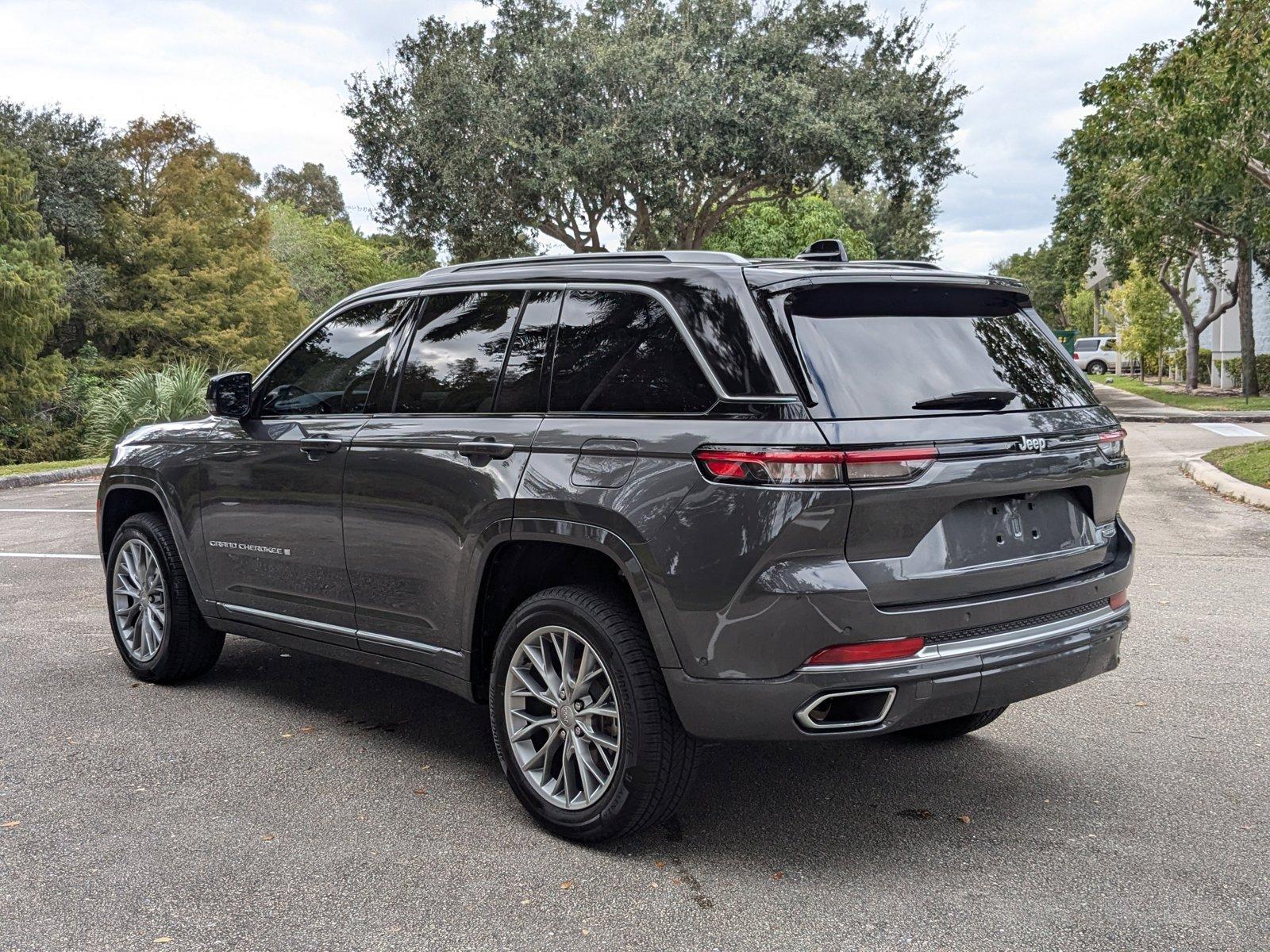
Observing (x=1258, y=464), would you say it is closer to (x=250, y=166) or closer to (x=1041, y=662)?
(x=1041, y=662)

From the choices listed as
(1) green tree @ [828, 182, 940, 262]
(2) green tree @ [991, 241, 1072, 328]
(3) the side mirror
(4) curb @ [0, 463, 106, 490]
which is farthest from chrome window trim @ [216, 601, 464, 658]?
(2) green tree @ [991, 241, 1072, 328]

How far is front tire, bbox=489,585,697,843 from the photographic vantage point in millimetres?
3775

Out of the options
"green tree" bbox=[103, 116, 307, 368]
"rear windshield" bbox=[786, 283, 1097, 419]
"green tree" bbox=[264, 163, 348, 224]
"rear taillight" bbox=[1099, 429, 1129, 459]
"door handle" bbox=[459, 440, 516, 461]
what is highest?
"green tree" bbox=[264, 163, 348, 224]

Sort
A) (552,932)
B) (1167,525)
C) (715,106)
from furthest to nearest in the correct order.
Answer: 1. (715,106)
2. (1167,525)
3. (552,932)

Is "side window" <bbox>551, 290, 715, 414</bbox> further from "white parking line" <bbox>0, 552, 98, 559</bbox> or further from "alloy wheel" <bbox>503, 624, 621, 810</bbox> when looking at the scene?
"white parking line" <bbox>0, 552, 98, 559</bbox>

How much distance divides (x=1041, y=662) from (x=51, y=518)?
12849 millimetres

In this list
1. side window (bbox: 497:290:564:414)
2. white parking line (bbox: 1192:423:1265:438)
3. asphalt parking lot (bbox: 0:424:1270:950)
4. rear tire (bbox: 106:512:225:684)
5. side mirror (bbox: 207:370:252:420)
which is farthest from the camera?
white parking line (bbox: 1192:423:1265:438)

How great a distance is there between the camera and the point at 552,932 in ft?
11.0

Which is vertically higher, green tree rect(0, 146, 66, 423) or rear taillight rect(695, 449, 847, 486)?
green tree rect(0, 146, 66, 423)

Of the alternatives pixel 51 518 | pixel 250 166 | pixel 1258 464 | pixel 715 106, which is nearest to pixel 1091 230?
pixel 715 106

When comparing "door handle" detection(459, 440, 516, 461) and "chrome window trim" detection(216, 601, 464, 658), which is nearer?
"door handle" detection(459, 440, 516, 461)

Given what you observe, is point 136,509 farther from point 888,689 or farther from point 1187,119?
point 1187,119

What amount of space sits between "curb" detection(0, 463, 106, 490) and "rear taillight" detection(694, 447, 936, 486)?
655 inches

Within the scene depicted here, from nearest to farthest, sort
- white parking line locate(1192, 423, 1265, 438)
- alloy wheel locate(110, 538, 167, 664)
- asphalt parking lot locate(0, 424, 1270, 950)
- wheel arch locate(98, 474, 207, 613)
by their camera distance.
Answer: asphalt parking lot locate(0, 424, 1270, 950) < wheel arch locate(98, 474, 207, 613) < alloy wheel locate(110, 538, 167, 664) < white parking line locate(1192, 423, 1265, 438)
